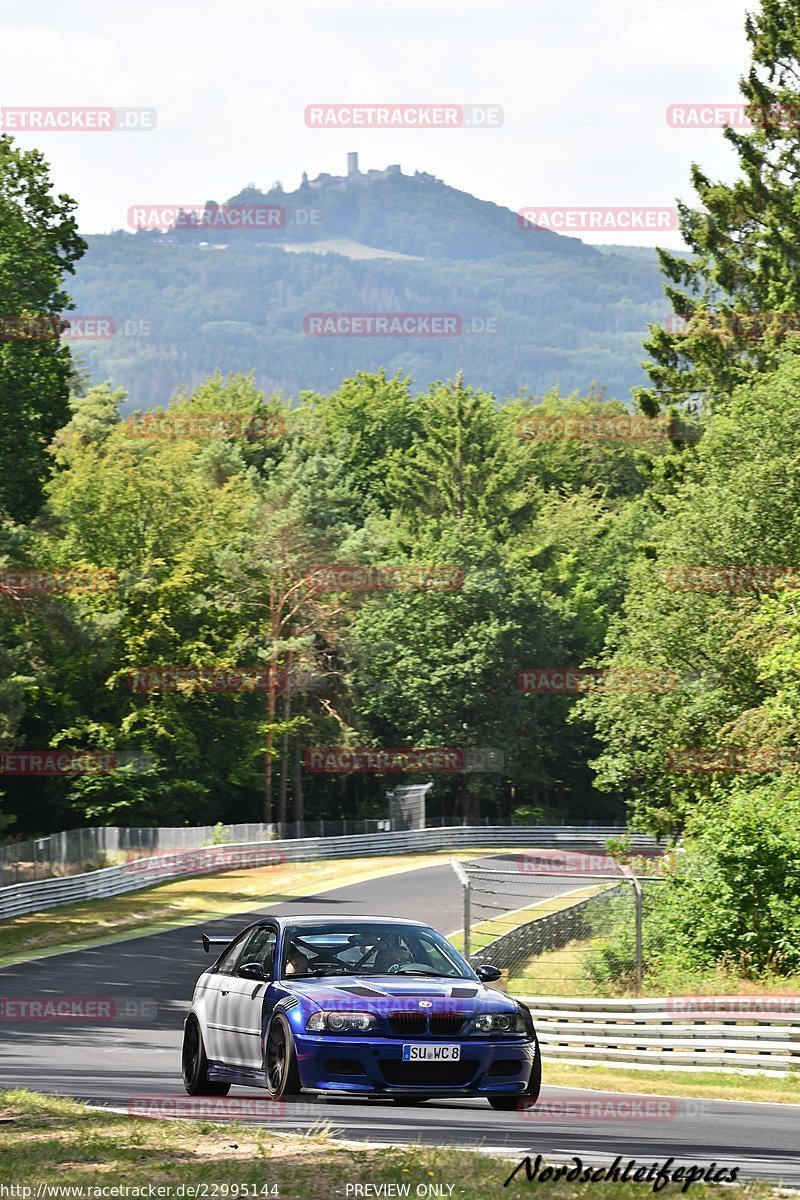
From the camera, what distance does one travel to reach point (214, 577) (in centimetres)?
7550

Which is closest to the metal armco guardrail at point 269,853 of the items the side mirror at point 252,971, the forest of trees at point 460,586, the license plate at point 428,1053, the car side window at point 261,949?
the forest of trees at point 460,586

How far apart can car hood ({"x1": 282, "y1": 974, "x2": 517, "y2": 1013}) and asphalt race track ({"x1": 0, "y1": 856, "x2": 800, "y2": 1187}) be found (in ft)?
2.22

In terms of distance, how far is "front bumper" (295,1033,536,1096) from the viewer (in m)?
11.5

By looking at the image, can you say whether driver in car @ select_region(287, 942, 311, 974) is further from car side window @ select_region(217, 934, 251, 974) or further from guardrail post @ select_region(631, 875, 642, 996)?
guardrail post @ select_region(631, 875, 642, 996)

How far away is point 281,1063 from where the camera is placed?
38.9 ft

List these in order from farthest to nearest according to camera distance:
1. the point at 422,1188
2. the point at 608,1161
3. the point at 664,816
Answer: the point at 664,816 < the point at 608,1161 < the point at 422,1188

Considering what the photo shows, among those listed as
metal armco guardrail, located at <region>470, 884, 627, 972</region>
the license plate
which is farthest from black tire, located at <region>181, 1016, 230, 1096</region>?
metal armco guardrail, located at <region>470, 884, 627, 972</region>

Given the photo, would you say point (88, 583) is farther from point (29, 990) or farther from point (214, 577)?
point (29, 990)

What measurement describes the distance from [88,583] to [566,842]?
2974 cm

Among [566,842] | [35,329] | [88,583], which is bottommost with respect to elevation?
[566,842]

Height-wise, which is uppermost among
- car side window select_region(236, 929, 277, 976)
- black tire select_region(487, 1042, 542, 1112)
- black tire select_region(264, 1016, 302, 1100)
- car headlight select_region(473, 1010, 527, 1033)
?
car side window select_region(236, 929, 277, 976)

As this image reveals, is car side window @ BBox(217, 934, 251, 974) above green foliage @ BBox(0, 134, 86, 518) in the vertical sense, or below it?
below

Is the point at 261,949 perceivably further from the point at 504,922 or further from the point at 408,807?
the point at 408,807

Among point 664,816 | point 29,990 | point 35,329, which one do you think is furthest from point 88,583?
point 29,990
